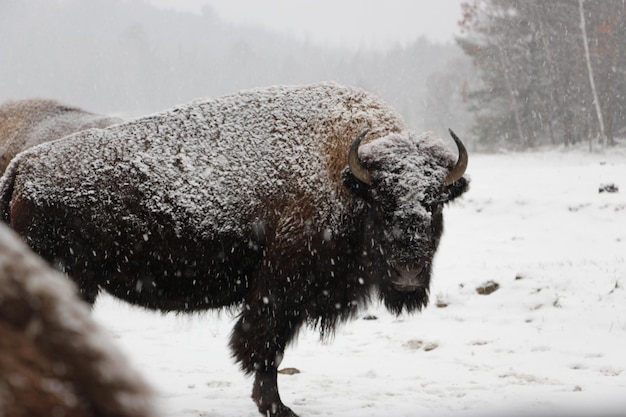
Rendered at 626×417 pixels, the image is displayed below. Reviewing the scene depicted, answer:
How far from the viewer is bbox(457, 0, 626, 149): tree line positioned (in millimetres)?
28141

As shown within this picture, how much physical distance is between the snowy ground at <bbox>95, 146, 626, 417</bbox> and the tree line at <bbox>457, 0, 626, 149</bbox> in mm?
19175

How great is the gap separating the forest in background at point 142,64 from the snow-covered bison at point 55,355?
2558 inches

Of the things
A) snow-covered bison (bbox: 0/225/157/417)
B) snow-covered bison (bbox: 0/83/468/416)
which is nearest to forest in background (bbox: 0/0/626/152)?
snow-covered bison (bbox: 0/83/468/416)

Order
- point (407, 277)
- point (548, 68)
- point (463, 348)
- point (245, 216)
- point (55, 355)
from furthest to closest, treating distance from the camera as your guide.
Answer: point (548, 68)
point (463, 348)
point (245, 216)
point (407, 277)
point (55, 355)

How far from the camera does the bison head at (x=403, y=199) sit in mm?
3830

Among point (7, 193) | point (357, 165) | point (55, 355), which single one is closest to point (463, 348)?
point (357, 165)

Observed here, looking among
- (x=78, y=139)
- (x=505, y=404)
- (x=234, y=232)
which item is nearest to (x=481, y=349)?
(x=505, y=404)

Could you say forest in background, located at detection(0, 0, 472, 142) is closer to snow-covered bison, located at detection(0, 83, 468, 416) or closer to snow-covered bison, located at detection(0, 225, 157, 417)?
snow-covered bison, located at detection(0, 83, 468, 416)

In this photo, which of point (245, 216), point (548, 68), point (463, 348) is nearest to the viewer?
point (245, 216)

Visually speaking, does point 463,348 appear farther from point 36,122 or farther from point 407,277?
point 36,122

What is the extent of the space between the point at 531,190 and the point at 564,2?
1765cm

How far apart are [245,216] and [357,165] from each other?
82 centimetres

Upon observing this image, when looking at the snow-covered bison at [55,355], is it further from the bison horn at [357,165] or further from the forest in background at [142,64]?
the forest in background at [142,64]

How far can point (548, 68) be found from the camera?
101 feet
